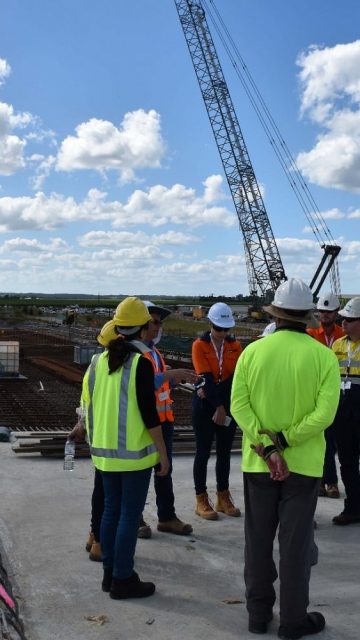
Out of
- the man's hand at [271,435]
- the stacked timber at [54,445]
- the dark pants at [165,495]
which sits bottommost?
the stacked timber at [54,445]

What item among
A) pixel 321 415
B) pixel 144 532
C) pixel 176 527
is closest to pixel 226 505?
pixel 176 527

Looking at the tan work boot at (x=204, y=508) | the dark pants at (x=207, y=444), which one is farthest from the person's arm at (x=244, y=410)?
the tan work boot at (x=204, y=508)

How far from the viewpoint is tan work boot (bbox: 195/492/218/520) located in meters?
5.29

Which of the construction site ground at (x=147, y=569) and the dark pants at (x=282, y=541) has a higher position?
the dark pants at (x=282, y=541)

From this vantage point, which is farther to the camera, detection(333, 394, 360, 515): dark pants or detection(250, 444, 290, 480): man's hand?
detection(333, 394, 360, 515): dark pants

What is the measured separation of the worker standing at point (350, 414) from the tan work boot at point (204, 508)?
38.1 inches

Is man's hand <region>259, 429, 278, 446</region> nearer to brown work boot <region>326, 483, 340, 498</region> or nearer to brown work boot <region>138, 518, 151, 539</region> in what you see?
brown work boot <region>138, 518, 151, 539</region>

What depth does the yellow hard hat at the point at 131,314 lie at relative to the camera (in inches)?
156

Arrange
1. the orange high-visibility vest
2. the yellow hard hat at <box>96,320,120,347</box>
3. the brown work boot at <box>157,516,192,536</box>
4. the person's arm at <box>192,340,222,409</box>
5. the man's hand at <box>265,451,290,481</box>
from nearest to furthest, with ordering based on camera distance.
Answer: the man's hand at <box>265,451,290,481</box>
the yellow hard hat at <box>96,320,120,347</box>
the orange high-visibility vest
the brown work boot at <box>157,516,192,536</box>
the person's arm at <box>192,340,222,409</box>

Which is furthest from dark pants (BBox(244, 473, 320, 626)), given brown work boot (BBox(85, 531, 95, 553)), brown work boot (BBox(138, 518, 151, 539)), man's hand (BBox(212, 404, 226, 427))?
man's hand (BBox(212, 404, 226, 427))

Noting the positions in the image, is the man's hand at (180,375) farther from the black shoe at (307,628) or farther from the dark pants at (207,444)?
the black shoe at (307,628)

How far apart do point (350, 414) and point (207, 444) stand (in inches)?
46.7

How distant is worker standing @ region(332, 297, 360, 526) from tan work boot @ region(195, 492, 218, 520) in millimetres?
968

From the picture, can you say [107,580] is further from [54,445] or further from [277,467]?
[54,445]
